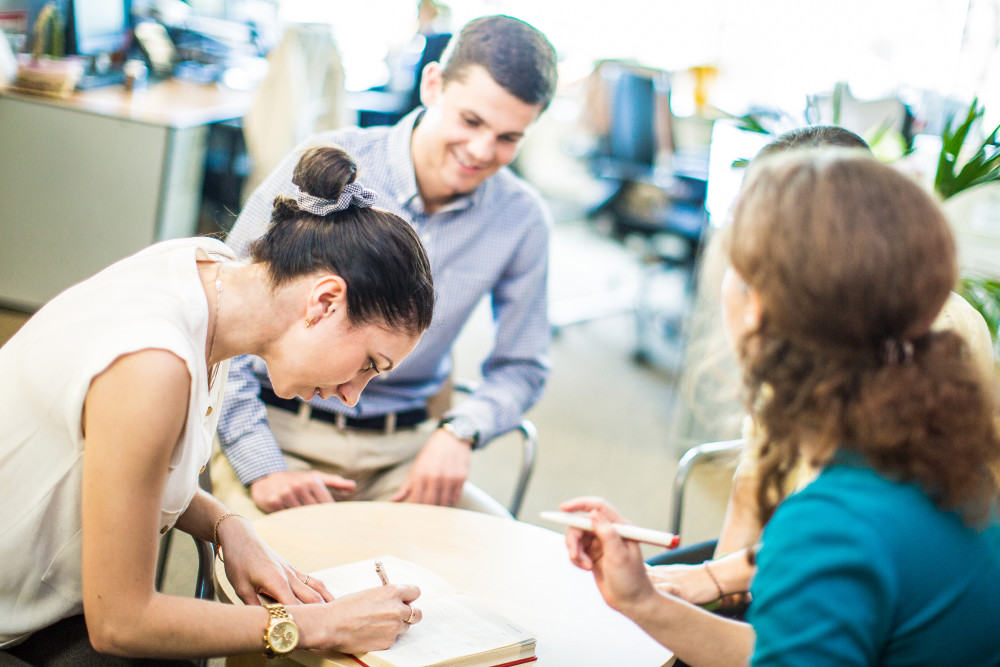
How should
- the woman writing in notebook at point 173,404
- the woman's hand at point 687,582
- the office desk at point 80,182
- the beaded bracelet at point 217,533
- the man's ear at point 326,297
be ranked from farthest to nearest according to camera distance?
1. the office desk at point 80,182
2. the woman's hand at point 687,582
3. the beaded bracelet at point 217,533
4. the man's ear at point 326,297
5. the woman writing in notebook at point 173,404

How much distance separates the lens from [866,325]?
783 mm

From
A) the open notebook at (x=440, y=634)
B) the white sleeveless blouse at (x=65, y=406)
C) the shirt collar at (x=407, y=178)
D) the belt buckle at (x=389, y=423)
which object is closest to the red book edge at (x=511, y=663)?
the open notebook at (x=440, y=634)

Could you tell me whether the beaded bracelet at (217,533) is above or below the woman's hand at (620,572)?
below

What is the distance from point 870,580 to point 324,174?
2.57 ft

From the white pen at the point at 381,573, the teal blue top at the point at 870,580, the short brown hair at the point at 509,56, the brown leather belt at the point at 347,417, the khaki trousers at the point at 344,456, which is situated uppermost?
the short brown hair at the point at 509,56

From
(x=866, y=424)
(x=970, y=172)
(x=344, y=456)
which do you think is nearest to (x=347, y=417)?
(x=344, y=456)

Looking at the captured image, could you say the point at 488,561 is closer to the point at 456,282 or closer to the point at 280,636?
the point at 280,636

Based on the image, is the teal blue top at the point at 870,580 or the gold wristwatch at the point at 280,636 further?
the gold wristwatch at the point at 280,636

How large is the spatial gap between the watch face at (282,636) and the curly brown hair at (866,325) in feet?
1.89

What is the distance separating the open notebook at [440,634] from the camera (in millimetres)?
1007

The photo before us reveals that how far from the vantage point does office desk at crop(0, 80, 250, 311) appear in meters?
3.20

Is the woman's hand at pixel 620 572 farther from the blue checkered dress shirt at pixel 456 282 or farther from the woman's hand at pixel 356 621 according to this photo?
the blue checkered dress shirt at pixel 456 282

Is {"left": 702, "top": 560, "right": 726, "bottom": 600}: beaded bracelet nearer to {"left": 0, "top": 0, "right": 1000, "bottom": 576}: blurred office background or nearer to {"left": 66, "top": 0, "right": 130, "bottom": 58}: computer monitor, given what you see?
{"left": 0, "top": 0, "right": 1000, "bottom": 576}: blurred office background

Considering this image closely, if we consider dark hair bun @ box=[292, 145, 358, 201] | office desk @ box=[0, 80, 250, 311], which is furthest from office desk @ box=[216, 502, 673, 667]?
office desk @ box=[0, 80, 250, 311]
